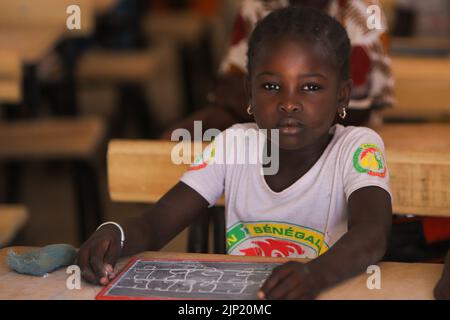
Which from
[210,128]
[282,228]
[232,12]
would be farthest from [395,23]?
[282,228]

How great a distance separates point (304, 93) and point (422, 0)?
326cm

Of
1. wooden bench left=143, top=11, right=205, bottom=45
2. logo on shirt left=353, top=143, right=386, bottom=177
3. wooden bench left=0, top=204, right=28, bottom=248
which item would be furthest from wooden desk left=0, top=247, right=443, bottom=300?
wooden bench left=143, top=11, right=205, bottom=45

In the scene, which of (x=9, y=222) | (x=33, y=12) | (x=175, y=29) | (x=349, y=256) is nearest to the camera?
(x=349, y=256)

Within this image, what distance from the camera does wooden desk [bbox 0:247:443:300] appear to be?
138cm

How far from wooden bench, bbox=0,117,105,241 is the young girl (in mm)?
1506

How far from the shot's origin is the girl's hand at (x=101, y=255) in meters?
1.46

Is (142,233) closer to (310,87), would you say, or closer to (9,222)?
(310,87)

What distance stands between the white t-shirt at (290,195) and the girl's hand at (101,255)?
31 centimetres

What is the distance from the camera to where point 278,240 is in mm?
1852

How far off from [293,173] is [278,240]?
0.15m

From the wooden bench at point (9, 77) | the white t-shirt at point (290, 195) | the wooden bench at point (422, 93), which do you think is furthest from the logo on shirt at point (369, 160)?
the wooden bench at point (9, 77)

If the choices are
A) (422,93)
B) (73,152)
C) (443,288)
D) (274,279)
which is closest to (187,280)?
(274,279)

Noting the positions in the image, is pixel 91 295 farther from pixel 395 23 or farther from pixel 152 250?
pixel 395 23

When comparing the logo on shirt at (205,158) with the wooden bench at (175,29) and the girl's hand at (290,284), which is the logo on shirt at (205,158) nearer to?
the girl's hand at (290,284)
